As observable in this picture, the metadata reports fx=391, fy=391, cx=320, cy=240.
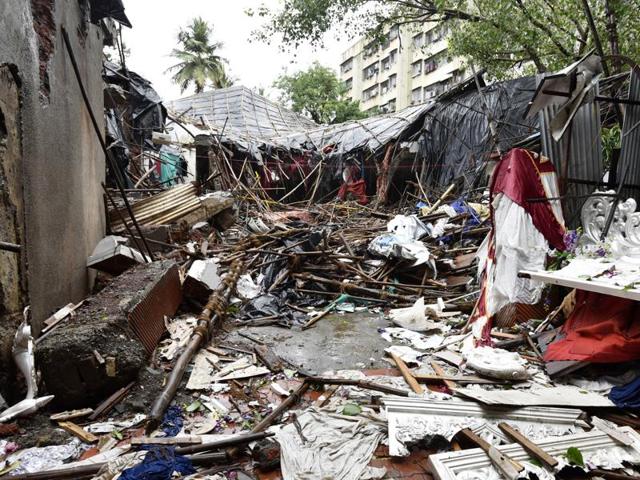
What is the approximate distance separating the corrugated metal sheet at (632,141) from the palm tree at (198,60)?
3029 cm

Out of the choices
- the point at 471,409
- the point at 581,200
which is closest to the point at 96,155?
the point at 471,409

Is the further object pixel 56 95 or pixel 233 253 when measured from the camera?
pixel 233 253

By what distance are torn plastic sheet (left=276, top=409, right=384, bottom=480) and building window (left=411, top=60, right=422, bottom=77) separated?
135 feet

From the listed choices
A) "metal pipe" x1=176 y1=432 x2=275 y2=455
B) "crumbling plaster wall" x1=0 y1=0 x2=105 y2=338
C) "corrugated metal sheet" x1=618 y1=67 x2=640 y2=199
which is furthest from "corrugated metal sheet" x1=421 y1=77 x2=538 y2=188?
"metal pipe" x1=176 y1=432 x2=275 y2=455

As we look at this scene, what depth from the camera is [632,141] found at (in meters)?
4.74

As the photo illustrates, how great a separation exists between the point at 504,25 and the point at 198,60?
2634 centimetres

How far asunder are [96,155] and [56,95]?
1.89 m

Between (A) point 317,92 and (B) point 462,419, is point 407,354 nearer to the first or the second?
(B) point 462,419

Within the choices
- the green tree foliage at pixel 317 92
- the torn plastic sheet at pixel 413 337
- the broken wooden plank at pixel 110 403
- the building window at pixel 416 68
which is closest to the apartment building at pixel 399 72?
the building window at pixel 416 68

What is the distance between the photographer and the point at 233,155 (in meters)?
15.7

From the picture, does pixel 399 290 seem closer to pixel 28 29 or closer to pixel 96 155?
pixel 96 155

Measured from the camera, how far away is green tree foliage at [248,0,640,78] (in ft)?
31.4

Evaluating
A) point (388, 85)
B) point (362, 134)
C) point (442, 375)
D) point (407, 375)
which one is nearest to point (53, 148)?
point (407, 375)

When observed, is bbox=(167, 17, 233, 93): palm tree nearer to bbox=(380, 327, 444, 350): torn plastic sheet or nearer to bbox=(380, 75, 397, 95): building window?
bbox=(380, 75, 397, 95): building window
